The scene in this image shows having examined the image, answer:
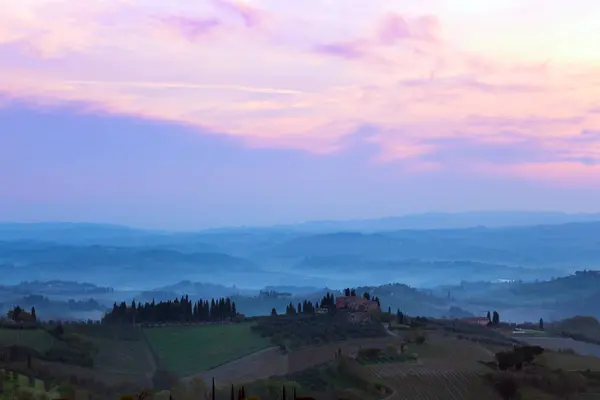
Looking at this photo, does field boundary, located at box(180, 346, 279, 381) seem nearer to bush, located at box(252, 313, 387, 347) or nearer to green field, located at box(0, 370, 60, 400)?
bush, located at box(252, 313, 387, 347)

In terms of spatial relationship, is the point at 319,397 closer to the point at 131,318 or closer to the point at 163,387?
the point at 163,387

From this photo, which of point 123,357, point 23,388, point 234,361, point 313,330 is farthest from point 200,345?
point 23,388

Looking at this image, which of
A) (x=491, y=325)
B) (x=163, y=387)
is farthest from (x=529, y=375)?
(x=491, y=325)

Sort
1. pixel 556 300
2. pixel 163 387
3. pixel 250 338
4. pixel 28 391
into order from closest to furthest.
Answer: pixel 28 391
pixel 163 387
pixel 250 338
pixel 556 300

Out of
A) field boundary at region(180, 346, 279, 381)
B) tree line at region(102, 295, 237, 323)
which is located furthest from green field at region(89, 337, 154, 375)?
tree line at region(102, 295, 237, 323)

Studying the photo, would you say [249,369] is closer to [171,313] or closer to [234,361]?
[234,361]

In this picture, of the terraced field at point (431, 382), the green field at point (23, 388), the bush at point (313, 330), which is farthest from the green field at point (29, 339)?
the terraced field at point (431, 382)
